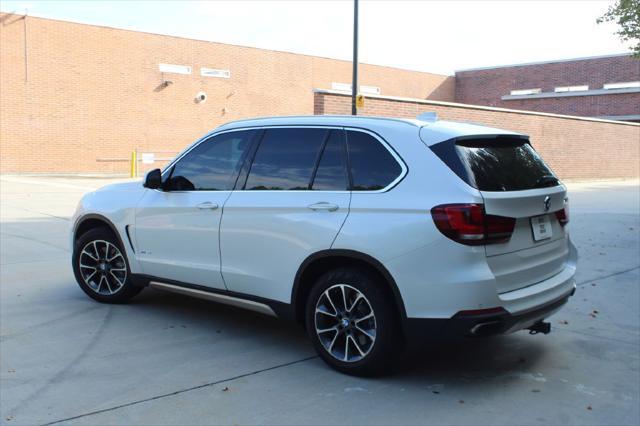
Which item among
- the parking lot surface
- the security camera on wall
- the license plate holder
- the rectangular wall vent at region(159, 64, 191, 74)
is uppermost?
the rectangular wall vent at region(159, 64, 191, 74)

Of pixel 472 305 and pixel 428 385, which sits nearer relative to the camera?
pixel 472 305

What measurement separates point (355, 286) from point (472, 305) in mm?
797

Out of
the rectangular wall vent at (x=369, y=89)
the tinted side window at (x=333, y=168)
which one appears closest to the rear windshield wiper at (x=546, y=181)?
the tinted side window at (x=333, y=168)

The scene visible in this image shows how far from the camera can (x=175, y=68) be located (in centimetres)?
3167

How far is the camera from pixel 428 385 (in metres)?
4.45

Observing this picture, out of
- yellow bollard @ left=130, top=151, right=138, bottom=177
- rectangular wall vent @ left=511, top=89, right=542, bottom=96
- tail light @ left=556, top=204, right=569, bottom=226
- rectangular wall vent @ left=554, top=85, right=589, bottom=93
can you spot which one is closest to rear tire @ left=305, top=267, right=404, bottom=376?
tail light @ left=556, top=204, right=569, bottom=226

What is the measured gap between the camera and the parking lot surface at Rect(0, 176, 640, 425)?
13.0 ft

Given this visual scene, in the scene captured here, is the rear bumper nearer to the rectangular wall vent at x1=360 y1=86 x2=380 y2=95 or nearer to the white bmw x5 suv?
the white bmw x5 suv

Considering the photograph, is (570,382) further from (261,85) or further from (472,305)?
(261,85)

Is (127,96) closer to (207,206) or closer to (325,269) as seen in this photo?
(207,206)

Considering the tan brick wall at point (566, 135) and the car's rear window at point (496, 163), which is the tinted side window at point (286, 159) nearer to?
the car's rear window at point (496, 163)

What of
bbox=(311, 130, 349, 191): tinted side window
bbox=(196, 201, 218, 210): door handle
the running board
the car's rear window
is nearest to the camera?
the car's rear window

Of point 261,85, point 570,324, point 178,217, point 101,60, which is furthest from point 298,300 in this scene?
point 261,85

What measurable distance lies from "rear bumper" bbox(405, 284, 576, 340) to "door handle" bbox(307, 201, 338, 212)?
921 mm
